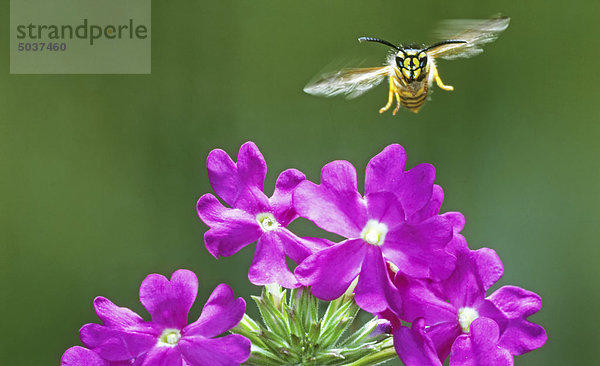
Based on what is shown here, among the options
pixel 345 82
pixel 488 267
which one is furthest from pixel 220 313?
pixel 345 82

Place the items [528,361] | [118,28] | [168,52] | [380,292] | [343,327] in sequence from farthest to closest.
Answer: [168,52] < [118,28] < [528,361] < [343,327] < [380,292]

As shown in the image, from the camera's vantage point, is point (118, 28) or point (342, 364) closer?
point (342, 364)

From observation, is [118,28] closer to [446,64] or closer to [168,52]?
[168,52]

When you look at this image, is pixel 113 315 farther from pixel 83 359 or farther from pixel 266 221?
pixel 266 221

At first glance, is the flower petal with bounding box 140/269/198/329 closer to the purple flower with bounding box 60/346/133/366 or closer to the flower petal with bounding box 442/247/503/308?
the purple flower with bounding box 60/346/133/366

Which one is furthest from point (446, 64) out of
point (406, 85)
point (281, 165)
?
point (406, 85)

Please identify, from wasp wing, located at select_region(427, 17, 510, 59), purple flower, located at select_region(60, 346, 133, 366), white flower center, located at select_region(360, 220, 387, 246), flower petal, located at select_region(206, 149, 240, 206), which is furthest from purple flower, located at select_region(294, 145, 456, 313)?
wasp wing, located at select_region(427, 17, 510, 59)

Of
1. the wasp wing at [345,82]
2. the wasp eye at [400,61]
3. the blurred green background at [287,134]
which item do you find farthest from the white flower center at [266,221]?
the blurred green background at [287,134]
